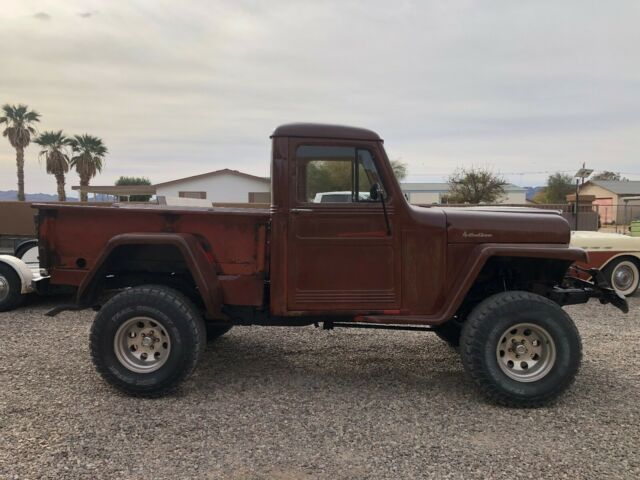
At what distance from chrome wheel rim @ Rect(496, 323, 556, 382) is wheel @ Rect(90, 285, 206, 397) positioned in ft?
8.26

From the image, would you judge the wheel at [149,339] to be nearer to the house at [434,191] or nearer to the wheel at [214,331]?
the wheel at [214,331]

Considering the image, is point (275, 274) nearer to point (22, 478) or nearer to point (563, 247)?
point (22, 478)

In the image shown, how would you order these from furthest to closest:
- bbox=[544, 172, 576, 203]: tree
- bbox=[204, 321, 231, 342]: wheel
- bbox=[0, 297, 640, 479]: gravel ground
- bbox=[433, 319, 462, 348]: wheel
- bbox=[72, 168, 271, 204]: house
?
bbox=[544, 172, 576, 203]: tree
bbox=[72, 168, 271, 204]: house
bbox=[204, 321, 231, 342]: wheel
bbox=[433, 319, 462, 348]: wheel
bbox=[0, 297, 640, 479]: gravel ground

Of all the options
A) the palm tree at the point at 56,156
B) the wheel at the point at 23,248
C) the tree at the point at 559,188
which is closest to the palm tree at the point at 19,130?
the palm tree at the point at 56,156

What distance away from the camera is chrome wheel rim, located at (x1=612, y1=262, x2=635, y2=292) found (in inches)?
349

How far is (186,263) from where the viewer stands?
4.23 meters

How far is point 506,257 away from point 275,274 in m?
1.99

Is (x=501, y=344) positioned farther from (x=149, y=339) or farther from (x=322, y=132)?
(x=149, y=339)

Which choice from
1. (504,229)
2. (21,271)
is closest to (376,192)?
(504,229)

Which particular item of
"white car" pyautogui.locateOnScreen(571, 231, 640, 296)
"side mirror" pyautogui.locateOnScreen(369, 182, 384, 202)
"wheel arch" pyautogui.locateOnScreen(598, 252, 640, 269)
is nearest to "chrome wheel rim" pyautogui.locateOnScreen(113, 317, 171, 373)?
"side mirror" pyautogui.locateOnScreen(369, 182, 384, 202)

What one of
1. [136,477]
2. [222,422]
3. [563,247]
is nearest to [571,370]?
[563,247]

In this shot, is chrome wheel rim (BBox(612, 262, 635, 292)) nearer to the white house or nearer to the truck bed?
the truck bed

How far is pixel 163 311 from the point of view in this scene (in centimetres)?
406

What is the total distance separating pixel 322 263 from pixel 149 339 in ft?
5.21
